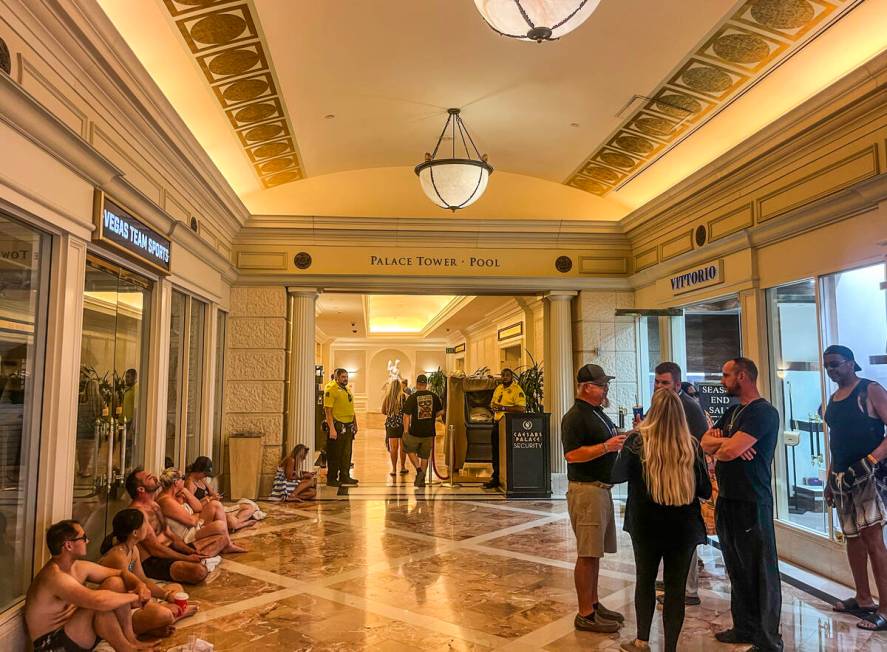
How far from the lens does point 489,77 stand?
507 centimetres

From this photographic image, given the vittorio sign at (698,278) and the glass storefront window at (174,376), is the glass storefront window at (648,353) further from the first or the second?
the glass storefront window at (174,376)

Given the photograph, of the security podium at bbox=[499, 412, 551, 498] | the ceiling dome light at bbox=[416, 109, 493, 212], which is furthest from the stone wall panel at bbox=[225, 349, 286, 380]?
the ceiling dome light at bbox=[416, 109, 493, 212]

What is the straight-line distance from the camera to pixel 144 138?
4480 millimetres

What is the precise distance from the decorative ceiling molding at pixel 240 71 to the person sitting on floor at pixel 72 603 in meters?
3.16

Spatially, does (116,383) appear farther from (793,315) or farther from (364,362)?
(364,362)

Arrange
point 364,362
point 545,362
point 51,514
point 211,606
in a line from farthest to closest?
point 364,362 < point 545,362 < point 211,606 < point 51,514

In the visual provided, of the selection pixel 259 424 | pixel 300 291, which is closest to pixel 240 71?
pixel 300 291

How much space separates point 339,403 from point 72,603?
5311mm

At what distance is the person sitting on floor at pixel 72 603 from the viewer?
273cm

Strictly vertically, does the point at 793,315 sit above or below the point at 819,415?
above

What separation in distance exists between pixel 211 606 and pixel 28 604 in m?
1.14

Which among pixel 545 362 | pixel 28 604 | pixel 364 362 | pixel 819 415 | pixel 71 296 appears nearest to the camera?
pixel 28 604

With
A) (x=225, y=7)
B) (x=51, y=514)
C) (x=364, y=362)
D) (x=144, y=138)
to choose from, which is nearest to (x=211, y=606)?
(x=51, y=514)

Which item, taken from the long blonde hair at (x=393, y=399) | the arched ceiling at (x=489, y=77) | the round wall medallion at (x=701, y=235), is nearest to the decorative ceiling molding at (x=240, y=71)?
the arched ceiling at (x=489, y=77)
